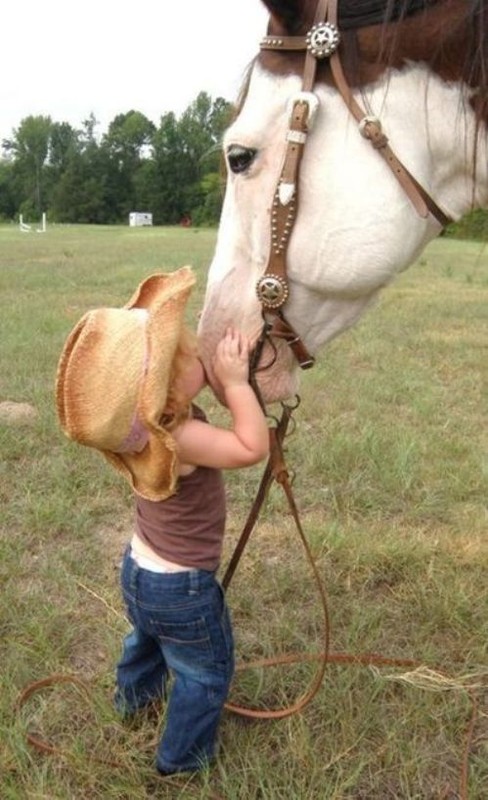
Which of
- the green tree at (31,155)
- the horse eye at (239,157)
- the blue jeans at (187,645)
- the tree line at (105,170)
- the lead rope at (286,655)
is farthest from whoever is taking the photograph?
the green tree at (31,155)

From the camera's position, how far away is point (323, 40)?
1670 millimetres

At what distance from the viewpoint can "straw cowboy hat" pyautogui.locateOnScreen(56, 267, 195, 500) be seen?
5.31ft

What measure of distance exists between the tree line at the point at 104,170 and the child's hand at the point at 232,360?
5110cm

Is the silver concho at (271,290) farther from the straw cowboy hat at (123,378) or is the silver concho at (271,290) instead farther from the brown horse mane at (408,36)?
the brown horse mane at (408,36)

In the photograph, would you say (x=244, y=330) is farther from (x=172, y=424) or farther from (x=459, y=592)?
(x=459, y=592)

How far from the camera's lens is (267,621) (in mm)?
2701

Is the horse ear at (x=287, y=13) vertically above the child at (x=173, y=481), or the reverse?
the horse ear at (x=287, y=13)

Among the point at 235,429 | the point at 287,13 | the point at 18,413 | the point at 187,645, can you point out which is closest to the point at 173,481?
the point at 235,429

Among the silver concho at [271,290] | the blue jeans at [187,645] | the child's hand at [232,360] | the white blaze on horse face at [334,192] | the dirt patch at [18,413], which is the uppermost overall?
the white blaze on horse face at [334,192]

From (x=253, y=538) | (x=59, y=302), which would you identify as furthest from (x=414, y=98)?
(x=59, y=302)

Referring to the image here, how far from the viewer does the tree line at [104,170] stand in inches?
2530

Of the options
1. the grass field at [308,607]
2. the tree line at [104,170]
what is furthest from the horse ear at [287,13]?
the tree line at [104,170]

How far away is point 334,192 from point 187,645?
3.68ft

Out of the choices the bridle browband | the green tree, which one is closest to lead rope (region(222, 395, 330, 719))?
the bridle browband
